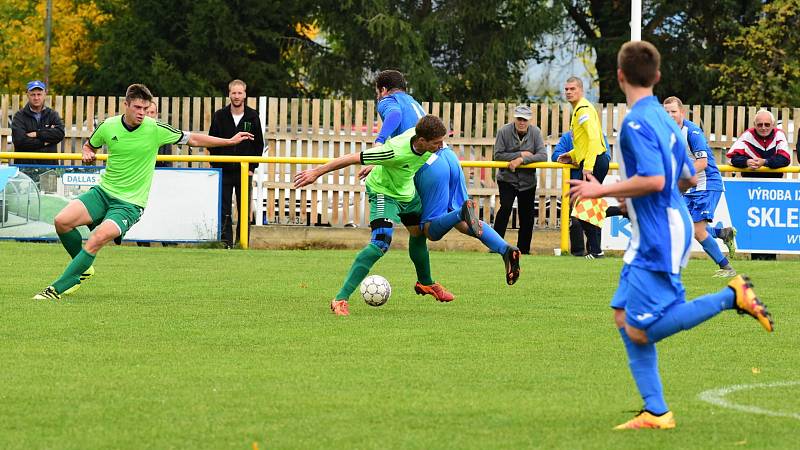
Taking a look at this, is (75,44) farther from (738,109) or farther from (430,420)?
(430,420)

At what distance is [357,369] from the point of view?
868 centimetres

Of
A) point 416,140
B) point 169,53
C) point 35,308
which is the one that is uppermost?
point 169,53

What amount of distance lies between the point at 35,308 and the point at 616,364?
197 inches

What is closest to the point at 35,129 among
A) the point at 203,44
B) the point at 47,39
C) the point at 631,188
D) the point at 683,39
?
the point at 631,188

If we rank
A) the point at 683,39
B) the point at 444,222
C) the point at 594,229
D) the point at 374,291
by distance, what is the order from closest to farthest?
the point at 374,291, the point at 444,222, the point at 594,229, the point at 683,39

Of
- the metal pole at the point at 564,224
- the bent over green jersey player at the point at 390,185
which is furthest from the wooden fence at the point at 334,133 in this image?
the bent over green jersey player at the point at 390,185

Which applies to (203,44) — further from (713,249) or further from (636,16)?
(713,249)

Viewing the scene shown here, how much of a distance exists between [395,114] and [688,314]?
595cm

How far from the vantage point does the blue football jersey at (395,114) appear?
12.4 m

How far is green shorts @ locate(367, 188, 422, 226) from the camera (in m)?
12.0

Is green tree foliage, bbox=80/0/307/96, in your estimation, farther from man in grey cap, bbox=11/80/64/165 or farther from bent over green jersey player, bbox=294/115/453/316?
bent over green jersey player, bbox=294/115/453/316

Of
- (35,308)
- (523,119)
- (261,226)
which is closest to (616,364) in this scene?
(35,308)

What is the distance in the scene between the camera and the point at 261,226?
69.5 feet

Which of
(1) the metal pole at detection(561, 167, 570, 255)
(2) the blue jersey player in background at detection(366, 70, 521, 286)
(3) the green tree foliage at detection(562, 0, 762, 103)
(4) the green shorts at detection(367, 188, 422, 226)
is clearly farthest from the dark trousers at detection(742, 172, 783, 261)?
(3) the green tree foliage at detection(562, 0, 762, 103)
